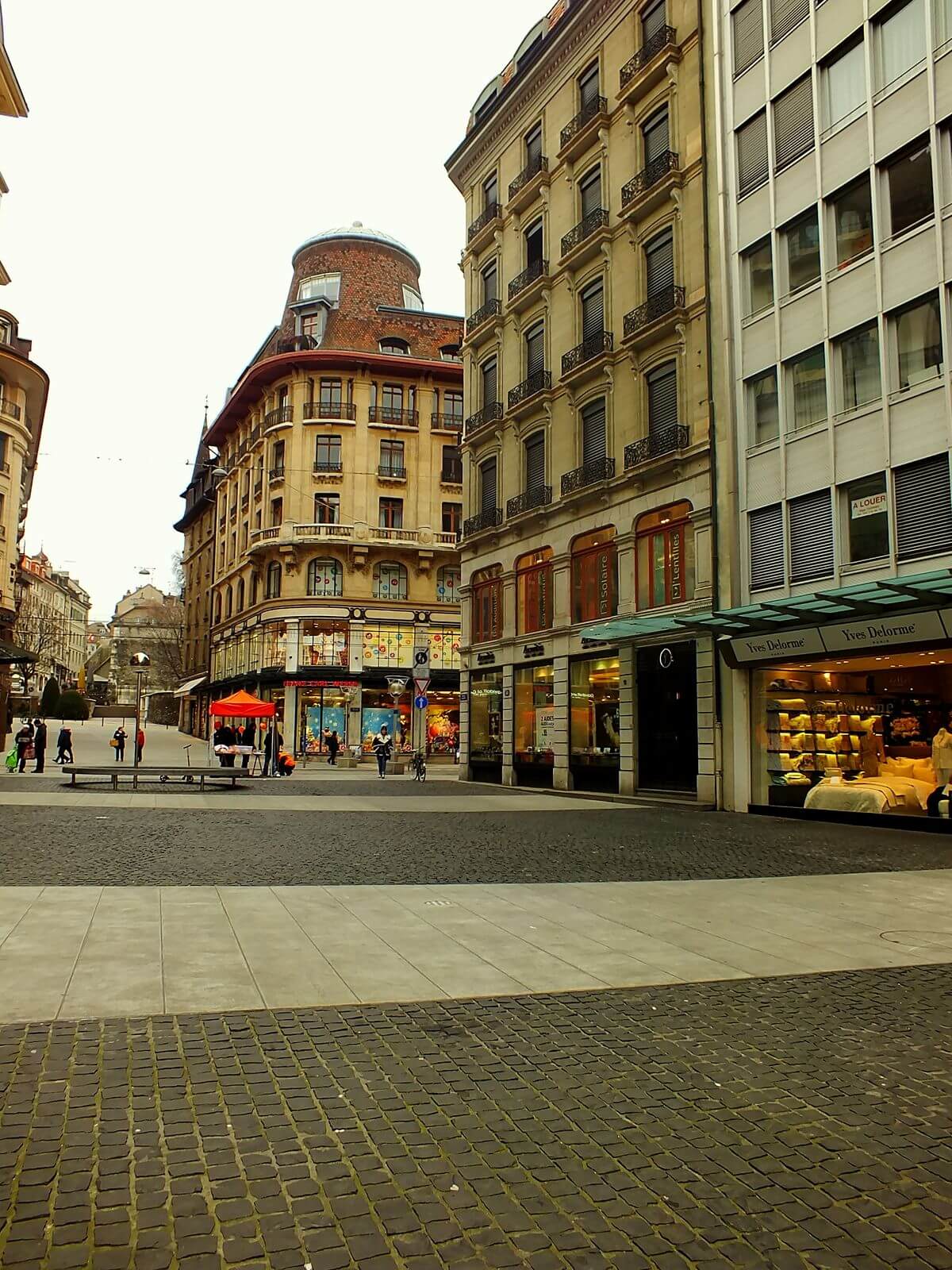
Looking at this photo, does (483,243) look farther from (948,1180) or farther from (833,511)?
(948,1180)

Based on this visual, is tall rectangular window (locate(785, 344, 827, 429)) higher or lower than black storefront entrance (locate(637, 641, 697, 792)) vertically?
higher

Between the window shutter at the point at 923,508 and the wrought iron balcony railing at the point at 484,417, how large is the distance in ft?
57.6

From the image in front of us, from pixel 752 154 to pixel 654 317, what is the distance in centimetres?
453

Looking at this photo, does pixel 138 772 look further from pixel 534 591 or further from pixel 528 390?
pixel 528 390

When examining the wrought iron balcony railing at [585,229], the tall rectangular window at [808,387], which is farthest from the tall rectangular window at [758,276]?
the wrought iron balcony railing at [585,229]

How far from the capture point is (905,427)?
704 inches

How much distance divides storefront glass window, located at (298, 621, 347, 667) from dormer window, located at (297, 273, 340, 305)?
20775mm

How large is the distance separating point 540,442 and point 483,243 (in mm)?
9843

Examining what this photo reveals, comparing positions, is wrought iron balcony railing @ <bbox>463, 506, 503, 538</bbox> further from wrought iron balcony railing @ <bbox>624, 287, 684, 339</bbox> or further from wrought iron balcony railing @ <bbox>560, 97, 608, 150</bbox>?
wrought iron balcony railing @ <bbox>560, 97, 608, 150</bbox>

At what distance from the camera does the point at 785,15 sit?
70.9 ft

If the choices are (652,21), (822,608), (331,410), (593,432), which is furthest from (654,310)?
(331,410)

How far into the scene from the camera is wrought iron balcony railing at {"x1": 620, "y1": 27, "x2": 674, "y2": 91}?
25.7 metres

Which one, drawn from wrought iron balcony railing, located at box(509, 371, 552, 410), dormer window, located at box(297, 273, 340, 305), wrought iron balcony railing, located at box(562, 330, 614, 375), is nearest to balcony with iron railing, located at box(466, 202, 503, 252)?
wrought iron balcony railing, located at box(509, 371, 552, 410)

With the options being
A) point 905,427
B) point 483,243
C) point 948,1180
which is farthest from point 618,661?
point 948,1180
